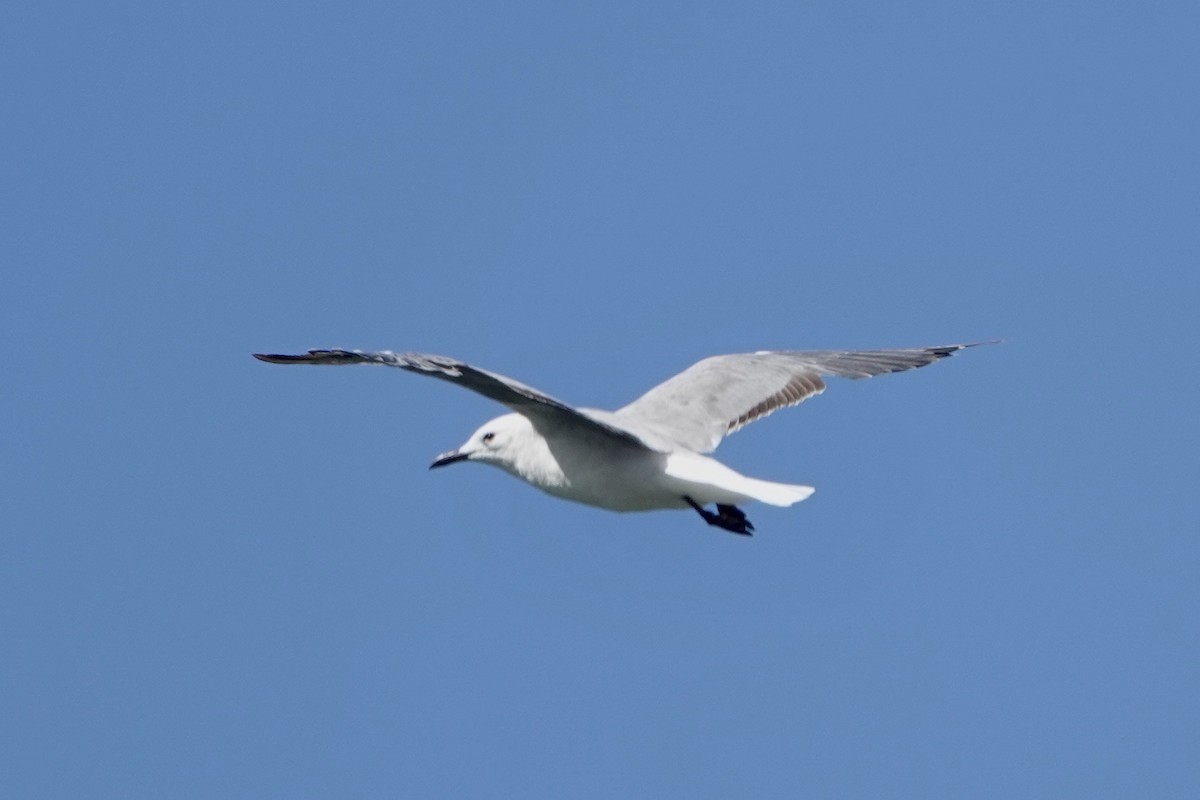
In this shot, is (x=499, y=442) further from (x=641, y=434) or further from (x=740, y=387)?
(x=740, y=387)

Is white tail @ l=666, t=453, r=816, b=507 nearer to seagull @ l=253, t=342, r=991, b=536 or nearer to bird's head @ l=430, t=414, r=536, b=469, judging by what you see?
seagull @ l=253, t=342, r=991, b=536

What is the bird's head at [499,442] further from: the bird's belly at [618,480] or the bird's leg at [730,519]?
the bird's leg at [730,519]

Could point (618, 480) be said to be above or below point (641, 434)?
below

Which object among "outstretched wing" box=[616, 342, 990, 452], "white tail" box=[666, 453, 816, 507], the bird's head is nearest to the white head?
the bird's head

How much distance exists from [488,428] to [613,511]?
1.07 metres

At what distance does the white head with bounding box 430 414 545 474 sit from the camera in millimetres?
12586

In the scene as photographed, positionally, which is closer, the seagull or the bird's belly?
the seagull

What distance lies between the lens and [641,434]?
12031 mm

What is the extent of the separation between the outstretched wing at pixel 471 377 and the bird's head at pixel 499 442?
1.92ft

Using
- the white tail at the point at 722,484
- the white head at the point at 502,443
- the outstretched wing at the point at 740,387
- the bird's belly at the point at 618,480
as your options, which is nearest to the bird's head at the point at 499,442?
the white head at the point at 502,443

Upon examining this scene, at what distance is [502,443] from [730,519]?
1.57 meters

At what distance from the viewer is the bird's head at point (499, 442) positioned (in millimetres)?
12625

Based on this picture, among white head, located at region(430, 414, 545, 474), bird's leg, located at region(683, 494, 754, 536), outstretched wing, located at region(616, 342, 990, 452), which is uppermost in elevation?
outstretched wing, located at region(616, 342, 990, 452)

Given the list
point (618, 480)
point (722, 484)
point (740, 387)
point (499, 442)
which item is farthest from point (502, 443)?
point (740, 387)
